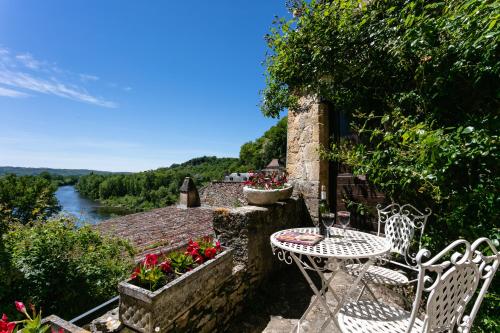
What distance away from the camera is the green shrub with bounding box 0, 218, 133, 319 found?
113 inches

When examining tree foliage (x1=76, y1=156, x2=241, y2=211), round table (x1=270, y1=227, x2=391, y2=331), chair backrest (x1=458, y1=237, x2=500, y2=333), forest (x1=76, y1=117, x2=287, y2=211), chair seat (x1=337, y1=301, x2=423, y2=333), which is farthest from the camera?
tree foliage (x1=76, y1=156, x2=241, y2=211)

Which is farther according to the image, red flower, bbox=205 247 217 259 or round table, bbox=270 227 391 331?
red flower, bbox=205 247 217 259

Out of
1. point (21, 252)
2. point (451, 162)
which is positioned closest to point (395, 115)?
point (451, 162)

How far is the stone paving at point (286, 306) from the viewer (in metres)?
2.52

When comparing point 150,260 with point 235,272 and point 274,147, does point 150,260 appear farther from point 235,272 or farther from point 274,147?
point 274,147

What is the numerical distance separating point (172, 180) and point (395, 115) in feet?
203

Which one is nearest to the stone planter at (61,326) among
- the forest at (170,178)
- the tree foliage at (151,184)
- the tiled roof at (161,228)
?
the tiled roof at (161,228)

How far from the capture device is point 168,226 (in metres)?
8.74

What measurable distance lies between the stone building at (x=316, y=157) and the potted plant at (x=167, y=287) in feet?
6.21

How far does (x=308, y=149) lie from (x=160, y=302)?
9.29 feet

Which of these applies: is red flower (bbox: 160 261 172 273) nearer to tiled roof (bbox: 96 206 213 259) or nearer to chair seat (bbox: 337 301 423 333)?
chair seat (bbox: 337 301 423 333)

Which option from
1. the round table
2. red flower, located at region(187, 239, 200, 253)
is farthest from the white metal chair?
red flower, located at region(187, 239, 200, 253)

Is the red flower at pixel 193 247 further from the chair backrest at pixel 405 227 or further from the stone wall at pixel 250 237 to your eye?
the chair backrest at pixel 405 227

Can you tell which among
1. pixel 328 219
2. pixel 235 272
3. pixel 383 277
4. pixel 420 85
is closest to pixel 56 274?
pixel 235 272
